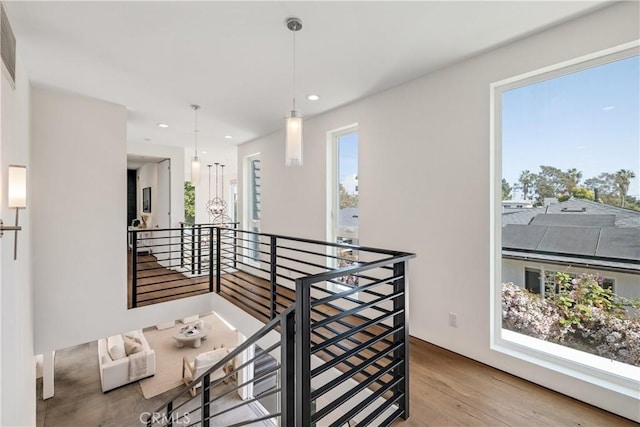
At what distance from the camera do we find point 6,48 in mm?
1941

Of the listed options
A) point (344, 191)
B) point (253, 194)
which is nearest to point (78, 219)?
point (253, 194)

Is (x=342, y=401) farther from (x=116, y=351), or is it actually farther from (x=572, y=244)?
(x=116, y=351)

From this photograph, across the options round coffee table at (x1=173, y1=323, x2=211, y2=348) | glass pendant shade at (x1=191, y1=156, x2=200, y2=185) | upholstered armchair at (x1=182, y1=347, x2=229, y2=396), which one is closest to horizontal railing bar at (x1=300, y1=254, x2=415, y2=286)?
glass pendant shade at (x1=191, y1=156, x2=200, y2=185)

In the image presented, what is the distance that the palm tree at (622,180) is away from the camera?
1975 mm

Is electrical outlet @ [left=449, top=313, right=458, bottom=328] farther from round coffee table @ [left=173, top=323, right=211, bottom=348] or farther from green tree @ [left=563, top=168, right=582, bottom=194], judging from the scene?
round coffee table @ [left=173, top=323, right=211, bottom=348]

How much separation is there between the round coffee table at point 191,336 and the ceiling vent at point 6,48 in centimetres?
652

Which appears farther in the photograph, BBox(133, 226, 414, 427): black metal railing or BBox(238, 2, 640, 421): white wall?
BBox(238, 2, 640, 421): white wall

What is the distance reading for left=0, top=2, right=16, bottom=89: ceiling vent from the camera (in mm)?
Answer: 1808

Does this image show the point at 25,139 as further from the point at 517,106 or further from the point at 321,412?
the point at 517,106

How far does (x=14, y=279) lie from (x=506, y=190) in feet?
12.8

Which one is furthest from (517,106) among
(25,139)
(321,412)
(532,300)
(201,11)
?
(25,139)

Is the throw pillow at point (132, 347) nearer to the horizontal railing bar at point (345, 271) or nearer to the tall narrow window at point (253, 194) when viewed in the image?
the tall narrow window at point (253, 194)

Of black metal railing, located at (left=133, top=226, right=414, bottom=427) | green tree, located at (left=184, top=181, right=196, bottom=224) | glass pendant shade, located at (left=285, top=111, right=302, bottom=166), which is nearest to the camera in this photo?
black metal railing, located at (left=133, top=226, right=414, bottom=427)

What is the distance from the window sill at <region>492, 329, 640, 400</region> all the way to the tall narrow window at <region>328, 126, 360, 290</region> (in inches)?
Result: 68.1
